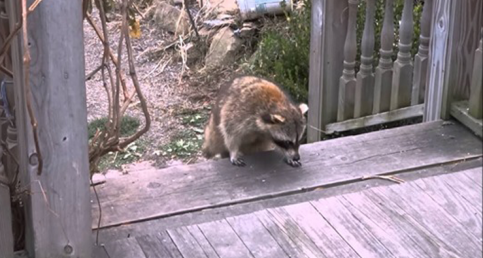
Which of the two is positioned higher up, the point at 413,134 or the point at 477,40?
the point at 477,40

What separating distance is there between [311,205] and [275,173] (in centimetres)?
37

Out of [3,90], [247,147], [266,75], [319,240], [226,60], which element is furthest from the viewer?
[226,60]

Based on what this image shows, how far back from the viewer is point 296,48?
20.3 feet

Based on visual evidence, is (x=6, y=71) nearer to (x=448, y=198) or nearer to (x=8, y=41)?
(x=8, y=41)

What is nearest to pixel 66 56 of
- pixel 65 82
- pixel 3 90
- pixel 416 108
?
pixel 65 82

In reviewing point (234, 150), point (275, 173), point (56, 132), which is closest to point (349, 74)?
point (234, 150)

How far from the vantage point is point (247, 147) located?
4535mm

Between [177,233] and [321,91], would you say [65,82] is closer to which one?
[177,233]

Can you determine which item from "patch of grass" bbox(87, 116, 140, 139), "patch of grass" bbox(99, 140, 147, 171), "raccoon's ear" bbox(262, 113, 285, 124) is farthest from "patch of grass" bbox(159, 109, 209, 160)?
"raccoon's ear" bbox(262, 113, 285, 124)

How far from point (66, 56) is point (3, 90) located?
1.28ft

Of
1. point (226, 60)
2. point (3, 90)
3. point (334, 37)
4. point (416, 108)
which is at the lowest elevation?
point (226, 60)

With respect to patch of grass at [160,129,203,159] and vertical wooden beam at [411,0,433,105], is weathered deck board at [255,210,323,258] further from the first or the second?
patch of grass at [160,129,203,159]

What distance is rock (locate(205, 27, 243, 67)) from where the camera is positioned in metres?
7.43

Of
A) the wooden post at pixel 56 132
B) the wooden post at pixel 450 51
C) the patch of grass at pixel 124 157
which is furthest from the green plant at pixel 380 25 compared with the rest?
the wooden post at pixel 56 132
